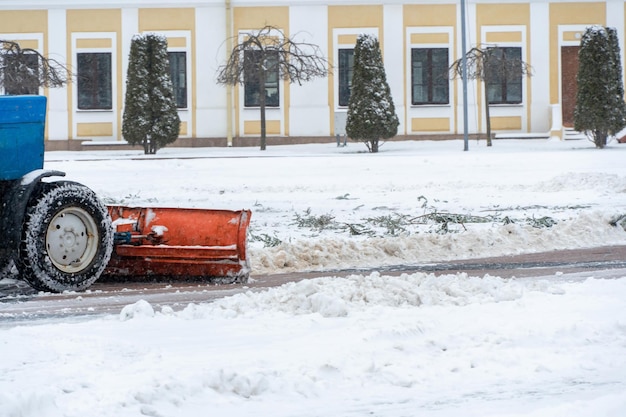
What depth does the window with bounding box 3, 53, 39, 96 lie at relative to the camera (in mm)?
33094

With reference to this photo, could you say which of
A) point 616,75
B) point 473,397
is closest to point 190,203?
point 473,397

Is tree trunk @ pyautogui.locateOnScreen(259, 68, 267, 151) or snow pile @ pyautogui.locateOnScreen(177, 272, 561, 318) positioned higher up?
tree trunk @ pyautogui.locateOnScreen(259, 68, 267, 151)

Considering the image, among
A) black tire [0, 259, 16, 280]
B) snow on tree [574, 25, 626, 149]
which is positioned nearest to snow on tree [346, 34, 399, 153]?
snow on tree [574, 25, 626, 149]

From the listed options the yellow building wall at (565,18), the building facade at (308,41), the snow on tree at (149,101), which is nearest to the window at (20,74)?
the snow on tree at (149,101)

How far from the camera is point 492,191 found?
19547 mm

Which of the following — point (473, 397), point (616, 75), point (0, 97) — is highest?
point (616, 75)

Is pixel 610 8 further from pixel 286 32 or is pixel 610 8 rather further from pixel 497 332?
pixel 497 332

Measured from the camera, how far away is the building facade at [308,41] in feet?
124

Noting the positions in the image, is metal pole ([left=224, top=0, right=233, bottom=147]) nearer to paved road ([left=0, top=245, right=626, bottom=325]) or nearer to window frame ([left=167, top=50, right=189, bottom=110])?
window frame ([left=167, top=50, right=189, bottom=110])

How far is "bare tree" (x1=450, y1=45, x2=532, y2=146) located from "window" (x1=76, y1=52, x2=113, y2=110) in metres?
11.1

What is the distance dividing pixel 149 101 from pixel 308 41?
6.71 m

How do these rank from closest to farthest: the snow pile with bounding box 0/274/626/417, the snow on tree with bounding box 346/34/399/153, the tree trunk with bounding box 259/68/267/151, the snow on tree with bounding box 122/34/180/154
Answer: the snow pile with bounding box 0/274/626/417 < the snow on tree with bounding box 346/34/399/153 < the snow on tree with bounding box 122/34/180/154 < the tree trunk with bounding box 259/68/267/151

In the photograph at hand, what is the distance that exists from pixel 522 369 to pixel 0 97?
5.03 meters

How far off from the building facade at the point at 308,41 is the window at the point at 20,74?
3.59 meters
